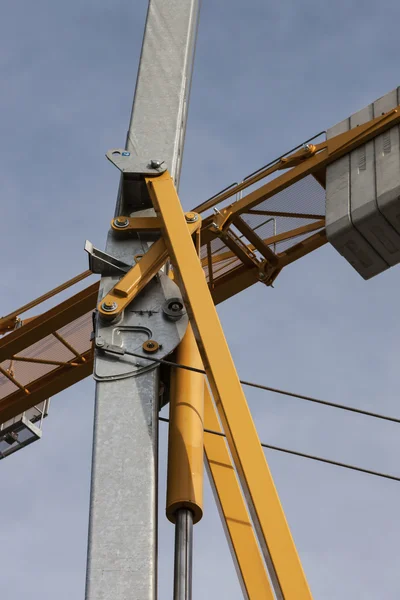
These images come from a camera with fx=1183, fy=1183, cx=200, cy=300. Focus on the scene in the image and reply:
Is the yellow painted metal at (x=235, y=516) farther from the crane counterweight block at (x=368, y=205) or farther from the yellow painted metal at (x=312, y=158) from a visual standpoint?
the yellow painted metal at (x=312, y=158)

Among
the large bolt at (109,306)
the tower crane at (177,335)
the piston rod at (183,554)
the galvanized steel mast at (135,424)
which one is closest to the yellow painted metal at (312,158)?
the tower crane at (177,335)

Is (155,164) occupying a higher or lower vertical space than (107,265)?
higher

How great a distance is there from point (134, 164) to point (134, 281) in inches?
54.5

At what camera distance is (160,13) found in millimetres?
12844

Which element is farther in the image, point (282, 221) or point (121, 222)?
point (282, 221)

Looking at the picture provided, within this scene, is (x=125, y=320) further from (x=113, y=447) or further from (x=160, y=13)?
(x=160, y=13)

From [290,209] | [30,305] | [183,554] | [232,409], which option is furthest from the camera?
[30,305]

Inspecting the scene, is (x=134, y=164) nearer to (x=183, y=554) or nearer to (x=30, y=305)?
(x=183, y=554)

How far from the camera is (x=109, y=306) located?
32.6 feet

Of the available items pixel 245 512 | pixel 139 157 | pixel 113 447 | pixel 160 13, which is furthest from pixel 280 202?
pixel 113 447

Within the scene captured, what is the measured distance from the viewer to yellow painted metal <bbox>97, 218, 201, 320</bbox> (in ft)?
32.6

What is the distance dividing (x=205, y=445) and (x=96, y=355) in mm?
2087

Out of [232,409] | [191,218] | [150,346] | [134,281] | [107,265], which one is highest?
[191,218]

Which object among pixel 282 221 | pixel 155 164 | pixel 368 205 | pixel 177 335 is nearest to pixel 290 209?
pixel 282 221
